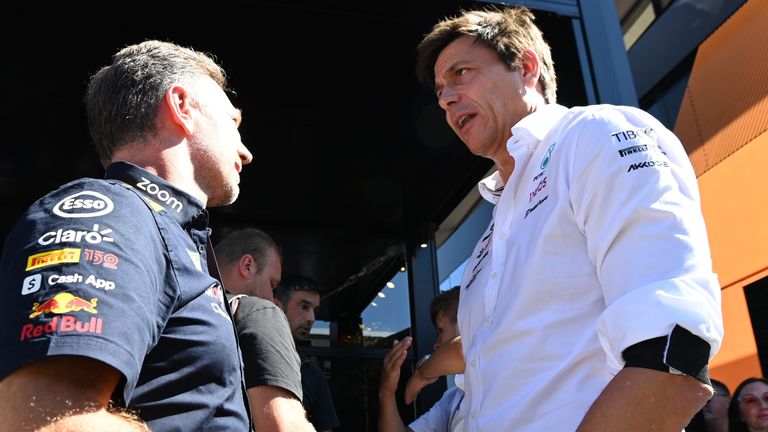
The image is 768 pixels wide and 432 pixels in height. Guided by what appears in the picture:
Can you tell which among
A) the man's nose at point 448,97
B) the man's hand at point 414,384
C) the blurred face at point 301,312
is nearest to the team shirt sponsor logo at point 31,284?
the man's nose at point 448,97

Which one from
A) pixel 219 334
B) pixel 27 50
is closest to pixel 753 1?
pixel 27 50

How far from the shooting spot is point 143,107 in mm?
1504

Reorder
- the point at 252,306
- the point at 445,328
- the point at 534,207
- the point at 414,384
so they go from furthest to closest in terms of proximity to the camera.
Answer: the point at 445,328, the point at 414,384, the point at 252,306, the point at 534,207

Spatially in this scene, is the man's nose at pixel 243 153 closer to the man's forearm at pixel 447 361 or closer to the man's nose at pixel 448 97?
the man's nose at pixel 448 97

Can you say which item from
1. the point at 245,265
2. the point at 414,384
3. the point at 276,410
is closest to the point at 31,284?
the point at 276,410

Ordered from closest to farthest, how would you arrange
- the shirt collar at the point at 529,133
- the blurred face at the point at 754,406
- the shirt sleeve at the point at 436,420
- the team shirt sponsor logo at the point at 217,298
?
1. the team shirt sponsor logo at the point at 217,298
2. the shirt collar at the point at 529,133
3. the shirt sleeve at the point at 436,420
4. the blurred face at the point at 754,406

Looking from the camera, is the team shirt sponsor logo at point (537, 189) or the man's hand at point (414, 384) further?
the man's hand at point (414, 384)

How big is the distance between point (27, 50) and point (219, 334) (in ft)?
8.03

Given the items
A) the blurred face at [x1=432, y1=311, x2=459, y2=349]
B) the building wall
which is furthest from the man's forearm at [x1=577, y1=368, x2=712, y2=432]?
the building wall

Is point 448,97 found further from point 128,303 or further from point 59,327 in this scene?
point 59,327

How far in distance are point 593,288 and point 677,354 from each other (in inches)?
12.6

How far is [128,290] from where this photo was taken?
3.15ft

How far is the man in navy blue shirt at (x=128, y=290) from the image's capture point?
2.85ft

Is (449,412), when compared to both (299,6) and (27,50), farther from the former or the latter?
(27,50)
